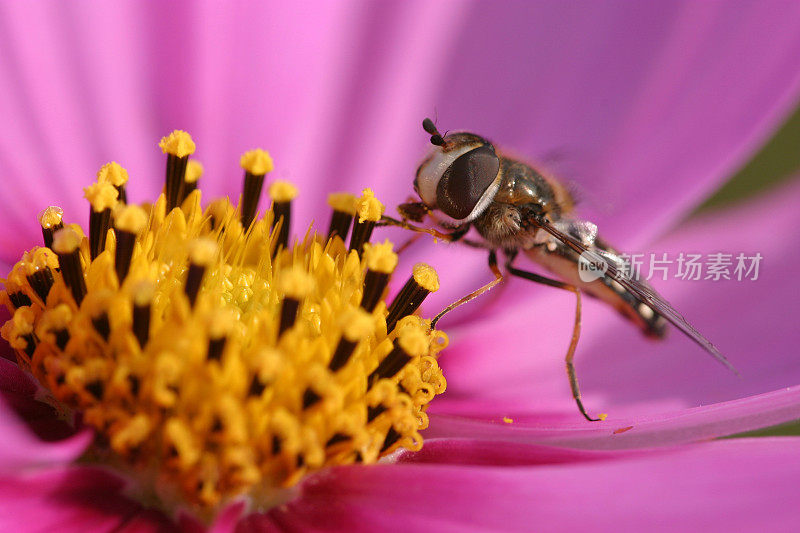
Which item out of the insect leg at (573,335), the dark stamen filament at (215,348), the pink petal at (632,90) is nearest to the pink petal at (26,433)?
the dark stamen filament at (215,348)

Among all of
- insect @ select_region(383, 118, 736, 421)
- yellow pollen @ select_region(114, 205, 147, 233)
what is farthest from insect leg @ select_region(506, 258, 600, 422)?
yellow pollen @ select_region(114, 205, 147, 233)

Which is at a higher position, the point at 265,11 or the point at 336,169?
the point at 265,11

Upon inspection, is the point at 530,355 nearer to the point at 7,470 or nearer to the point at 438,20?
the point at 438,20

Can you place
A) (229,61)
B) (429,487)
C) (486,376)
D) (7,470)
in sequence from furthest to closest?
(229,61) → (486,376) → (429,487) → (7,470)

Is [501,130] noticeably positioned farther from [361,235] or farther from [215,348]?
[215,348]

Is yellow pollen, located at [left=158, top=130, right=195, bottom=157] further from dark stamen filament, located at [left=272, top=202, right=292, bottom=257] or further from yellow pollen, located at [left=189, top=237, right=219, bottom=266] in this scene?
yellow pollen, located at [left=189, top=237, right=219, bottom=266]

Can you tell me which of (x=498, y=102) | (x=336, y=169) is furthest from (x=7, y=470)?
(x=498, y=102)
